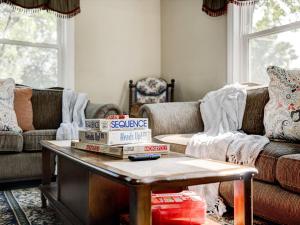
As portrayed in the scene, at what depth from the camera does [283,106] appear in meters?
2.15

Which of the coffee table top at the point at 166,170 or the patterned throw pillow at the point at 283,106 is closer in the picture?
the coffee table top at the point at 166,170

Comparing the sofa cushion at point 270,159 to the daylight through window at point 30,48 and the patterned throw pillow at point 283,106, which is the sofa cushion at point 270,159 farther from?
the daylight through window at point 30,48

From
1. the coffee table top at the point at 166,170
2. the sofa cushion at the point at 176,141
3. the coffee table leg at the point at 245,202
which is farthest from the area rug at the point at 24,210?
the coffee table leg at the point at 245,202

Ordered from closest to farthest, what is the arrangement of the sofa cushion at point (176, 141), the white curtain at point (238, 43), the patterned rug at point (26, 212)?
the patterned rug at point (26, 212) < the sofa cushion at point (176, 141) < the white curtain at point (238, 43)

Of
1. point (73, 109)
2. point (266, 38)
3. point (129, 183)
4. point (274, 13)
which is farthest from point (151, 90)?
point (129, 183)

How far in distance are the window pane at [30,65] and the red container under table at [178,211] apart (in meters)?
2.85

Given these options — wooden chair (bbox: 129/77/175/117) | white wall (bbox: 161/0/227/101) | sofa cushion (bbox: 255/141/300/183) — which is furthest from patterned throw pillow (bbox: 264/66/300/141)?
wooden chair (bbox: 129/77/175/117)

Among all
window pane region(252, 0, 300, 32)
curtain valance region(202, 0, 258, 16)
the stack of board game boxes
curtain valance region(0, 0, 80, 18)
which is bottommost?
the stack of board game boxes

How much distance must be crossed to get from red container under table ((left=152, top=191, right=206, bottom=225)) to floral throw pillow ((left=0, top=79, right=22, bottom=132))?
6.35 ft

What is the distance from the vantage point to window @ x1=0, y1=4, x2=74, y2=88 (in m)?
3.62

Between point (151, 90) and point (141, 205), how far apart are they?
3084 millimetres

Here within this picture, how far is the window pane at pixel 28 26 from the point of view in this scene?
361 centimetres

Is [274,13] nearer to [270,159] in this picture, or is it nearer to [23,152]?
[270,159]

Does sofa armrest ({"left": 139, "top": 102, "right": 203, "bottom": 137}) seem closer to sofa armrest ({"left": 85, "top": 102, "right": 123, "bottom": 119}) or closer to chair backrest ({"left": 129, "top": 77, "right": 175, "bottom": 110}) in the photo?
sofa armrest ({"left": 85, "top": 102, "right": 123, "bottom": 119})
